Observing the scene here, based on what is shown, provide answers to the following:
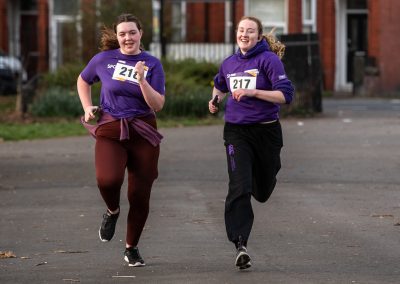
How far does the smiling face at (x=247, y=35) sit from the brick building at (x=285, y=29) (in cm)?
2179

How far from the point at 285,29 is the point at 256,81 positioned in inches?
986

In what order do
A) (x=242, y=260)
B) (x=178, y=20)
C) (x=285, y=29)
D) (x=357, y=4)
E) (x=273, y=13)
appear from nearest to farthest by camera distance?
(x=242, y=260), (x=285, y=29), (x=273, y=13), (x=178, y=20), (x=357, y=4)

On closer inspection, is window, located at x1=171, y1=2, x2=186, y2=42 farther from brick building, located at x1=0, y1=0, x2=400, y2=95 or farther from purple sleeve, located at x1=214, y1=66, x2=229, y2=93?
purple sleeve, located at x1=214, y1=66, x2=229, y2=93

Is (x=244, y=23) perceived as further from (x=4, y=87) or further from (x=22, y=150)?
(x=4, y=87)

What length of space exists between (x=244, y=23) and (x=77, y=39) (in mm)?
23400

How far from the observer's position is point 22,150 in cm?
1930

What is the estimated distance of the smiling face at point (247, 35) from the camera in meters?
9.26

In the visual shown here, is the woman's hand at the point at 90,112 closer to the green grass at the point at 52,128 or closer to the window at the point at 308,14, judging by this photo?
the green grass at the point at 52,128

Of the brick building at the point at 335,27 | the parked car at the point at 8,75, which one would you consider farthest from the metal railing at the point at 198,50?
the parked car at the point at 8,75

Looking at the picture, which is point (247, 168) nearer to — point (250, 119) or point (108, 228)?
point (250, 119)

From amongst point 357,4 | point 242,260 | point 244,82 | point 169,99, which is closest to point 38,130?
point 169,99

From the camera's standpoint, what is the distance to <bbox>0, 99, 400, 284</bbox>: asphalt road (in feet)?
29.4

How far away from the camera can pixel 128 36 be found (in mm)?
9125

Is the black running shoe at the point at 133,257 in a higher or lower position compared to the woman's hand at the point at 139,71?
lower
